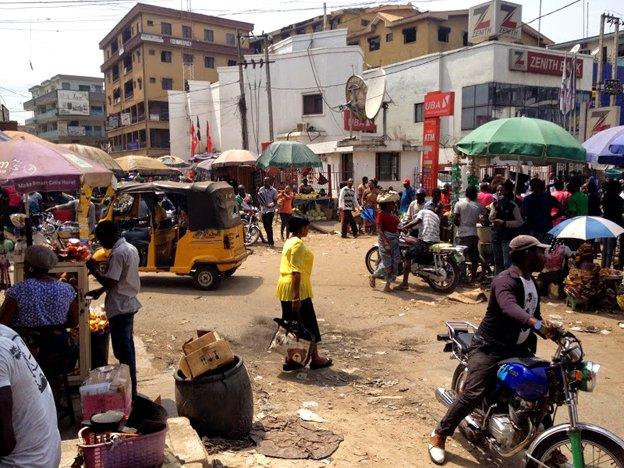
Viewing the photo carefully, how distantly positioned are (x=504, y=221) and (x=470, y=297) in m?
1.47

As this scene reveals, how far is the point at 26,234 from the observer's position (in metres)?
5.83

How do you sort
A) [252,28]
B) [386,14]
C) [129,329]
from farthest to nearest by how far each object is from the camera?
[252,28], [386,14], [129,329]

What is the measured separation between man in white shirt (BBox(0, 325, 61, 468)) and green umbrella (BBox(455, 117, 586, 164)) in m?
8.44

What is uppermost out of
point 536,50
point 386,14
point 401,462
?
point 386,14

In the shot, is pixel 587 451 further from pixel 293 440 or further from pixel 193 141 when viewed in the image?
pixel 193 141

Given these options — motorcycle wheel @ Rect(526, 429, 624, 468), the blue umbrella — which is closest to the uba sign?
the blue umbrella

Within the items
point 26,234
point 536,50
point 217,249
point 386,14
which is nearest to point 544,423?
point 26,234

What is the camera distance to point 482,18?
2967 centimetres

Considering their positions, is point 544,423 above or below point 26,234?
below

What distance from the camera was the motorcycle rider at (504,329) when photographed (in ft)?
12.5

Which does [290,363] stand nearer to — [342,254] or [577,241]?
[577,241]

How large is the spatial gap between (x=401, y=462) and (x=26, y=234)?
4590 mm

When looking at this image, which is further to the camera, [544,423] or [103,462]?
[544,423]

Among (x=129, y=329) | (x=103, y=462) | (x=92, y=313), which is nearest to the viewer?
(x=103, y=462)
